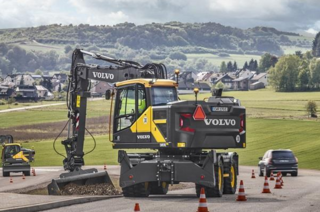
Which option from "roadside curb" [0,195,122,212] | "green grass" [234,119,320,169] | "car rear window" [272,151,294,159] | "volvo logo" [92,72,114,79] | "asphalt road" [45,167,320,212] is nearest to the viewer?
"roadside curb" [0,195,122,212]

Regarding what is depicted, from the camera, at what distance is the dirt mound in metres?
31.5

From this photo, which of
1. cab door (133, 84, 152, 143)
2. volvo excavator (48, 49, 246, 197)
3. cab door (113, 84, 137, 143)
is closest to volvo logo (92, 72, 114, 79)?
volvo excavator (48, 49, 246, 197)

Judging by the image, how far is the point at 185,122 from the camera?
29844 millimetres

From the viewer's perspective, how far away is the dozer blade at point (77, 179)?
31.3m

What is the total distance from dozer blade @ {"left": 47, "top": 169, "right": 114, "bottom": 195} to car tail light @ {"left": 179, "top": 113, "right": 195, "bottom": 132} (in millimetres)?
5014

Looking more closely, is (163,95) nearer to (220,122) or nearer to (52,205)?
(220,122)

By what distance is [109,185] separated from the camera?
110 feet

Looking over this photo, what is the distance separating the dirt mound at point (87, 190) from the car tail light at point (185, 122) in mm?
3850

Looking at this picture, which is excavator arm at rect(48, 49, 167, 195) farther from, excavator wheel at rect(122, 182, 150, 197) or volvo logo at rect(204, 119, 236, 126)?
volvo logo at rect(204, 119, 236, 126)

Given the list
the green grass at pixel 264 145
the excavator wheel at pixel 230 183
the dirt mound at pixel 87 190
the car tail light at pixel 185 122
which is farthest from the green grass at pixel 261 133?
the car tail light at pixel 185 122

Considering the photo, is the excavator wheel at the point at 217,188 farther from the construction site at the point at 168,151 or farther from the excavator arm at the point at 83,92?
the excavator arm at the point at 83,92

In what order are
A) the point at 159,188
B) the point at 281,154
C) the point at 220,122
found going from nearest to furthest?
the point at 220,122 < the point at 159,188 < the point at 281,154

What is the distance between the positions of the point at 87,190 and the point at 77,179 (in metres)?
0.77

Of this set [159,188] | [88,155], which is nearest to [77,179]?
[159,188]
